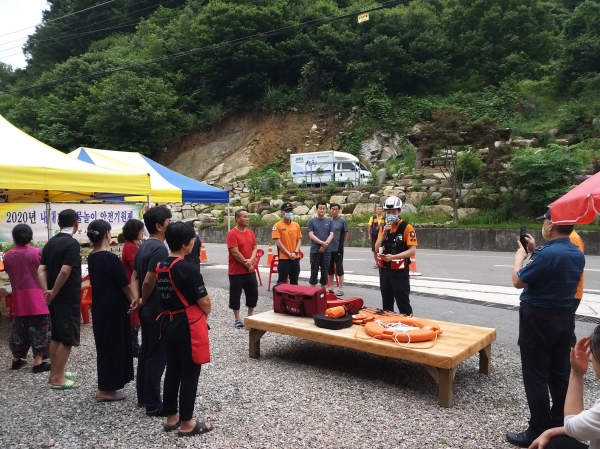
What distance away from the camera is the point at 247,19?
36188 mm

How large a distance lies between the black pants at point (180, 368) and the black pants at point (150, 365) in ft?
1.40

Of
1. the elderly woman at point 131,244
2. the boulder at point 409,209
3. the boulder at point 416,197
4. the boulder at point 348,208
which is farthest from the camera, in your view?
the boulder at point 348,208

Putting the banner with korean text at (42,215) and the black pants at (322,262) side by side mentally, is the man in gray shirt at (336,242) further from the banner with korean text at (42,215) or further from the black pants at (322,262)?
the banner with korean text at (42,215)

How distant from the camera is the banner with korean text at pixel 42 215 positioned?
8.48 metres

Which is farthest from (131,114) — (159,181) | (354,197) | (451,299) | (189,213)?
(451,299)

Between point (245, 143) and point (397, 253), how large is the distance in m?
32.2

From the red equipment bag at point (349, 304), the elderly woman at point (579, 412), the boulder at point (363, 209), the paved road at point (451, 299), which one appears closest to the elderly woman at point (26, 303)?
the red equipment bag at point (349, 304)

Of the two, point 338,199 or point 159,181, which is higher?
point 159,181

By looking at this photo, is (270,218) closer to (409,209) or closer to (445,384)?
(409,209)

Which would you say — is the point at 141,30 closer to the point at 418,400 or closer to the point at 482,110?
the point at 482,110

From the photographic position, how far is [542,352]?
11.8 feet

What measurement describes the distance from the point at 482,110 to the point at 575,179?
1618 centimetres

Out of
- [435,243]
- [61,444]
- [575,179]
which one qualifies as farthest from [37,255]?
[575,179]

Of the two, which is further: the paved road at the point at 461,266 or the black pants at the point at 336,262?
the paved road at the point at 461,266
